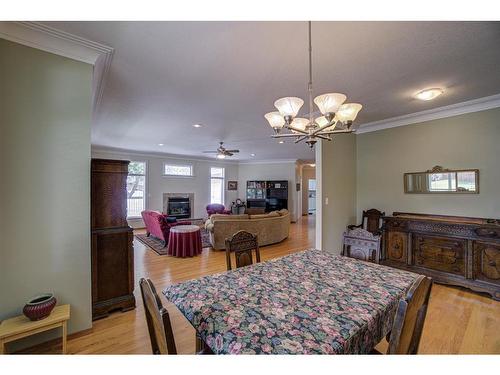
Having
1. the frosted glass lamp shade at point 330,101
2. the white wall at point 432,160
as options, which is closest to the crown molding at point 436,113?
the white wall at point 432,160

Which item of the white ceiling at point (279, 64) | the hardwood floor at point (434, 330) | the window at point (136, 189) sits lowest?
the hardwood floor at point (434, 330)

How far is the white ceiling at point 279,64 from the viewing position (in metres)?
1.61

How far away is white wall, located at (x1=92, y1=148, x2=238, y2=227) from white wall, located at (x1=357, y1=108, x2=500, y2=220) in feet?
20.1

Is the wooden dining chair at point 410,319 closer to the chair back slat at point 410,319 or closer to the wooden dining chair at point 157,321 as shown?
the chair back slat at point 410,319

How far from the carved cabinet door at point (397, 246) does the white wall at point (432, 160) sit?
1.83 ft

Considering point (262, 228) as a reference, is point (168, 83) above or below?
above

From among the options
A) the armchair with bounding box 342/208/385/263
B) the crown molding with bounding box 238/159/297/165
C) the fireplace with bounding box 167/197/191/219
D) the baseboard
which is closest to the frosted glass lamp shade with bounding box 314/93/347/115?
the armchair with bounding box 342/208/385/263

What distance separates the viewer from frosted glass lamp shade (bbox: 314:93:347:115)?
57.6 inches

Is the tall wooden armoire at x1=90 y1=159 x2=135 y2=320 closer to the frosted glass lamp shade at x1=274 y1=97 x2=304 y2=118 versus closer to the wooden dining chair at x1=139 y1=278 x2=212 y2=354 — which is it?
the wooden dining chair at x1=139 y1=278 x2=212 y2=354

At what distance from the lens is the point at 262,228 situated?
16.7 feet
